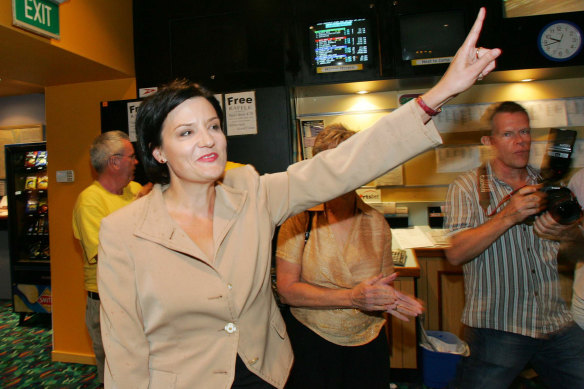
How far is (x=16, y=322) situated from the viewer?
4.61 meters

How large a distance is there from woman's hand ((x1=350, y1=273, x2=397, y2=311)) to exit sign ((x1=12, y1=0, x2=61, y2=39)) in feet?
7.90

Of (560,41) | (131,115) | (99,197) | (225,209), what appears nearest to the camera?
(225,209)

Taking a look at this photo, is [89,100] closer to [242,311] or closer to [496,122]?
[242,311]

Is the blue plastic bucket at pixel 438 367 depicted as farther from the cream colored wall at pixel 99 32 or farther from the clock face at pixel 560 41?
the cream colored wall at pixel 99 32

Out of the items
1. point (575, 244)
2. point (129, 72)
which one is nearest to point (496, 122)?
point (575, 244)

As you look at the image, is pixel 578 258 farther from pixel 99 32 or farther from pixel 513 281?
pixel 99 32

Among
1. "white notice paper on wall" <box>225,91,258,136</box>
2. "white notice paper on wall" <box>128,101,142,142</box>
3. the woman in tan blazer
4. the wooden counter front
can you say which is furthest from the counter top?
"white notice paper on wall" <box>128,101,142,142</box>

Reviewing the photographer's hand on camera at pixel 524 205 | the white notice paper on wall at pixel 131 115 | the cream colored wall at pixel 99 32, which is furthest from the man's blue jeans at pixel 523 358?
the cream colored wall at pixel 99 32

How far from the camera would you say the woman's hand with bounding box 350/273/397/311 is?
54.7 inches

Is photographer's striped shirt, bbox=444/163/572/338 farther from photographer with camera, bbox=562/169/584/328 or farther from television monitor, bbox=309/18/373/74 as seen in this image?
television monitor, bbox=309/18/373/74

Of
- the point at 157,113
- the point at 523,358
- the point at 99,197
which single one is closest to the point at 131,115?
the point at 99,197

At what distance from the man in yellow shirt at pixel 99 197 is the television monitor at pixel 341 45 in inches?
60.4

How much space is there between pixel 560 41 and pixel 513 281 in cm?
200

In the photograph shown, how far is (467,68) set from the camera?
937 millimetres
